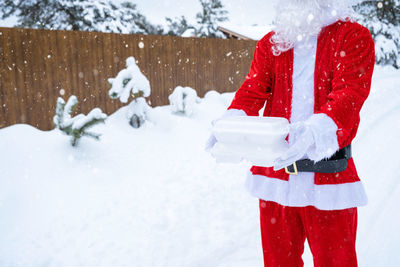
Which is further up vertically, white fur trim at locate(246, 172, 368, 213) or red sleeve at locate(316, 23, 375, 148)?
red sleeve at locate(316, 23, 375, 148)

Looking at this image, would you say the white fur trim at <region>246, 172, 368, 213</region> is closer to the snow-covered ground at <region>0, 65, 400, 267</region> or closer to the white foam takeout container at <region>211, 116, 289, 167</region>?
the white foam takeout container at <region>211, 116, 289, 167</region>

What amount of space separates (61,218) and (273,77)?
2.58 meters

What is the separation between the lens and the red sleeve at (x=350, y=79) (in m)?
1.31

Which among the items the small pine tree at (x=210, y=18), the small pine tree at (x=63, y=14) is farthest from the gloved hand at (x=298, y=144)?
the small pine tree at (x=210, y=18)

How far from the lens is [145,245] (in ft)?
9.82

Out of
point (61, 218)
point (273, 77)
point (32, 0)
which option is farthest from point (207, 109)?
point (32, 0)

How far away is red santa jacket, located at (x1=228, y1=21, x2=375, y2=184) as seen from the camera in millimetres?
1356

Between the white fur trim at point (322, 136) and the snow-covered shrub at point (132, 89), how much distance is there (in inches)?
166

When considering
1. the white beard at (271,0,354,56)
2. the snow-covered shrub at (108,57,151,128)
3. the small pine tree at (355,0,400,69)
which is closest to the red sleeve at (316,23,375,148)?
the white beard at (271,0,354,56)

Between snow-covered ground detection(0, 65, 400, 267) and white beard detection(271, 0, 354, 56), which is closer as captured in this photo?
white beard detection(271, 0, 354, 56)

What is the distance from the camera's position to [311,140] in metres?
1.21

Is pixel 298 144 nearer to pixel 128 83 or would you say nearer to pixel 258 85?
pixel 258 85

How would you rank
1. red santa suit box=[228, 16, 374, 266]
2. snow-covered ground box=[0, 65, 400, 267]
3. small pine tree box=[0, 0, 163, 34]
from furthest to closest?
small pine tree box=[0, 0, 163, 34] → snow-covered ground box=[0, 65, 400, 267] → red santa suit box=[228, 16, 374, 266]

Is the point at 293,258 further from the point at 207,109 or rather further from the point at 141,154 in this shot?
the point at 207,109
